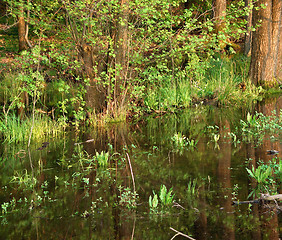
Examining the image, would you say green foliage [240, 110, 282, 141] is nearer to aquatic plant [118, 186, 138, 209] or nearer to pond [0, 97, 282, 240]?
pond [0, 97, 282, 240]

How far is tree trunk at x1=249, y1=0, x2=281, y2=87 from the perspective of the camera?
14000 mm

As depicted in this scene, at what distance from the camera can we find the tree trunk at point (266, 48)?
1400 centimetres

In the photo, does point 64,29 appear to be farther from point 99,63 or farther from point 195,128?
point 195,128

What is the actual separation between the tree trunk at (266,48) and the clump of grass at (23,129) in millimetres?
7783

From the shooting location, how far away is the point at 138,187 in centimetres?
529

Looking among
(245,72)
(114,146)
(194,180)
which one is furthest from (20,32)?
(194,180)

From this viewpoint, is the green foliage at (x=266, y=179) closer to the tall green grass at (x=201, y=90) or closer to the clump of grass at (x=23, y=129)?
the clump of grass at (x=23, y=129)

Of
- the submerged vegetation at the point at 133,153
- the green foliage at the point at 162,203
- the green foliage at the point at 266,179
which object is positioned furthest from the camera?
the green foliage at the point at 266,179

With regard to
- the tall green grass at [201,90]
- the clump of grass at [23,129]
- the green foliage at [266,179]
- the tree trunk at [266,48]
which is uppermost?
the tree trunk at [266,48]

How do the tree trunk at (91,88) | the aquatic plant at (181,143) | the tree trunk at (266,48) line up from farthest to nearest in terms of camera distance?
1. the tree trunk at (266,48)
2. the tree trunk at (91,88)
3. the aquatic plant at (181,143)

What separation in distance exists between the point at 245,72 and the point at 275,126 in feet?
23.8

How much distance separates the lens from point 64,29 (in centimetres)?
1056

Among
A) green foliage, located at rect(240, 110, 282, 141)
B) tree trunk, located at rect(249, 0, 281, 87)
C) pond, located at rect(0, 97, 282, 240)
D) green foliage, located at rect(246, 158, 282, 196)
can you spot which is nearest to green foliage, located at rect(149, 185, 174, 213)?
pond, located at rect(0, 97, 282, 240)

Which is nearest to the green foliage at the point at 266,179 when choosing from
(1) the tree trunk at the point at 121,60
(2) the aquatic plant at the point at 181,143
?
(2) the aquatic plant at the point at 181,143
